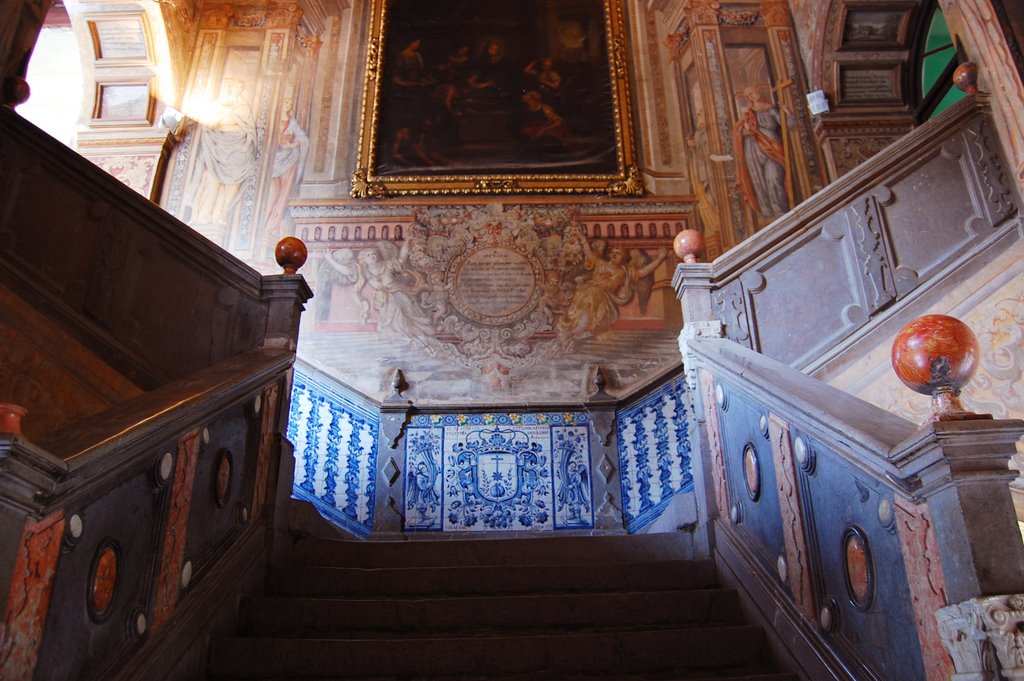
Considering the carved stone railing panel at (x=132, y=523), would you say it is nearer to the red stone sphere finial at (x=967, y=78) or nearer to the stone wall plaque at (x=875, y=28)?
the red stone sphere finial at (x=967, y=78)

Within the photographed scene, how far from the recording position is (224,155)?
7.50 m

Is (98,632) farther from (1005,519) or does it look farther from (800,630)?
(1005,519)

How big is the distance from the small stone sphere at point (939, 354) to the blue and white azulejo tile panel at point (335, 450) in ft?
15.0

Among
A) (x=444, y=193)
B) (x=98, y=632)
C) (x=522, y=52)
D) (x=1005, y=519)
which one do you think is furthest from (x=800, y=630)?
(x=522, y=52)

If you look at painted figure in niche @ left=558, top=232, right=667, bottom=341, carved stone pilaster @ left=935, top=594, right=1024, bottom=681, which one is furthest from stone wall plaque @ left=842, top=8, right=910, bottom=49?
carved stone pilaster @ left=935, top=594, right=1024, bottom=681

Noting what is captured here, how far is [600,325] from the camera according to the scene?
6.86 meters

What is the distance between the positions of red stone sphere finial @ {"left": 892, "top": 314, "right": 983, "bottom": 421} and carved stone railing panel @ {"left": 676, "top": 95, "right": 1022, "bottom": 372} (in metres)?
1.87

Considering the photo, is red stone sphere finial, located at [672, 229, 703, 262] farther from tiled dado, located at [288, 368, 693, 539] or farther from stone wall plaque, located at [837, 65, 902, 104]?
stone wall plaque, located at [837, 65, 902, 104]

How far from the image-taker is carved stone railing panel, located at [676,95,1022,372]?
4.11 metres

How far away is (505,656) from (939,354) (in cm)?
176

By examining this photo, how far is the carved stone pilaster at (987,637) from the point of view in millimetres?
1824

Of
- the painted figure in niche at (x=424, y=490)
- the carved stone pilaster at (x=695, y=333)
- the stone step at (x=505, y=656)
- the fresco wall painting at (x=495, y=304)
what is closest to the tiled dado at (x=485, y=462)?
the painted figure in niche at (x=424, y=490)

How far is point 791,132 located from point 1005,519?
6325mm

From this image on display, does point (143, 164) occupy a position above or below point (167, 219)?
above
